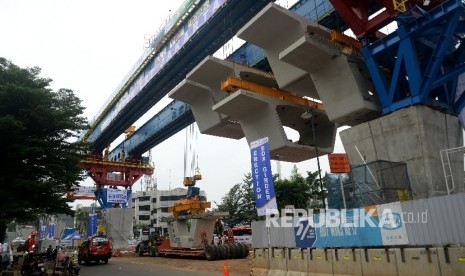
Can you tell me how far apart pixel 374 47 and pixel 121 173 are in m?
41.3

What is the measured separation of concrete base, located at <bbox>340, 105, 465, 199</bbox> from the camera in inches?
717

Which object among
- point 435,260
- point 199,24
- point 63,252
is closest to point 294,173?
point 199,24

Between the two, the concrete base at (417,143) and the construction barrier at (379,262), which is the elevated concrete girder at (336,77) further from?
the construction barrier at (379,262)

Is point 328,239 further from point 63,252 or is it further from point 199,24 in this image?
point 199,24

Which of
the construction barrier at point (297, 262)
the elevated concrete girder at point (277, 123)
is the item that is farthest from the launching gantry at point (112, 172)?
the construction barrier at point (297, 262)

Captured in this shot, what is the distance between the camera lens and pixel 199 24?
93.4ft

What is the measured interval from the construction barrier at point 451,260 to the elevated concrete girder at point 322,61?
40.1ft

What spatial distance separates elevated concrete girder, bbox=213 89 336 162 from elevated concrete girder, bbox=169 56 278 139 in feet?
6.77

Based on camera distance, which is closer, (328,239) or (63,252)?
(328,239)

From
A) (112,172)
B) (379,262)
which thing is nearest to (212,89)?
(379,262)

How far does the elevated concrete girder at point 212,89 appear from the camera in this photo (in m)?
28.6

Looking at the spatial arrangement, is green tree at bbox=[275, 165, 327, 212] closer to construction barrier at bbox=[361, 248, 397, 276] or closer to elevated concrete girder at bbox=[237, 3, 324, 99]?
elevated concrete girder at bbox=[237, 3, 324, 99]

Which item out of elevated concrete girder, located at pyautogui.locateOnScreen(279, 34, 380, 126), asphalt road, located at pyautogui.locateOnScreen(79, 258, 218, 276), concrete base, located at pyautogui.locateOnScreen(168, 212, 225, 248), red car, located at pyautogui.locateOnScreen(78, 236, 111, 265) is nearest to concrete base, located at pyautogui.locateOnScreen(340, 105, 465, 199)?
elevated concrete girder, located at pyautogui.locateOnScreen(279, 34, 380, 126)

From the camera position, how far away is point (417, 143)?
18328 millimetres
